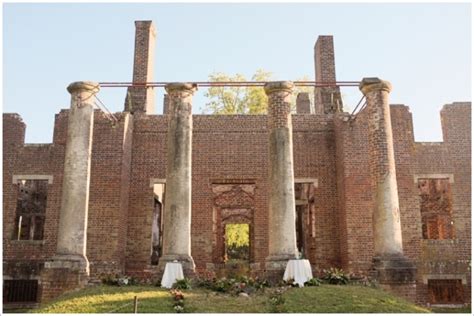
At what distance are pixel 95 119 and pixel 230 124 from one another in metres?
4.66

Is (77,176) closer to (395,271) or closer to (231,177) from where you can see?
(231,177)

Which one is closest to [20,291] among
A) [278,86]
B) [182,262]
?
[182,262]

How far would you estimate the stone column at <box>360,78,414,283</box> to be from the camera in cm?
1194

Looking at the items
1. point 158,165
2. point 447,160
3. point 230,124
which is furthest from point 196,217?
point 447,160

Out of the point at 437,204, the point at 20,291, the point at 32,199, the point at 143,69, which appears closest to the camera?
the point at 20,291

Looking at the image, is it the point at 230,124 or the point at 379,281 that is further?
the point at 230,124

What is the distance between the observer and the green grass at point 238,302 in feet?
30.2

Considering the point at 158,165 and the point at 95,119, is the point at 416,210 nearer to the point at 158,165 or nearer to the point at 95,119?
the point at 158,165

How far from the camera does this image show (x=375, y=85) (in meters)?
13.5

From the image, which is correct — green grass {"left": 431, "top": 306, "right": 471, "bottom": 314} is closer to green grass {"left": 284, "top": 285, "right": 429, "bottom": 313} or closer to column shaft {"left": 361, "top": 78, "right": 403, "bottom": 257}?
column shaft {"left": 361, "top": 78, "right": 403, "bottom": 257}

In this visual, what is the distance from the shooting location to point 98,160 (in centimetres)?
1583

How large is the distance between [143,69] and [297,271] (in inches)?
400

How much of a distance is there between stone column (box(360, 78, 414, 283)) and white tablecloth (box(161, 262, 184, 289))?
4944 millimetres

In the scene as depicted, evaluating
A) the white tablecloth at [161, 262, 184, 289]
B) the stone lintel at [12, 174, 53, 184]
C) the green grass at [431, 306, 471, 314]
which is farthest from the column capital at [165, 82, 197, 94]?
the green grass at [431, 306, 471, 314]
